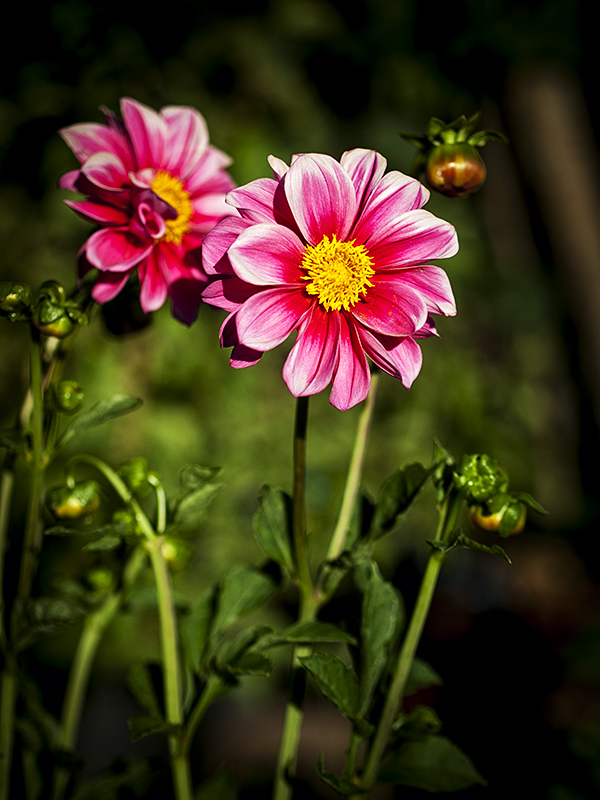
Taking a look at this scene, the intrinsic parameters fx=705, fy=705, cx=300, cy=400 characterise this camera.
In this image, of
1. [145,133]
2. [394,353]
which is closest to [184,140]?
[145,133]

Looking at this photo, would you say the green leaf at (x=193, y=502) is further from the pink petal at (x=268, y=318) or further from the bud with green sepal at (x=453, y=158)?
the bud with green sepal at (x=453, y=158)

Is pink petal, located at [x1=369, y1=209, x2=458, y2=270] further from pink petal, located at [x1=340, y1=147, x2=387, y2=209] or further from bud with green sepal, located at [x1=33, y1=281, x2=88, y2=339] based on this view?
bud with green sepal, located at [x1=33, y1=281, x2=88, y2=339]

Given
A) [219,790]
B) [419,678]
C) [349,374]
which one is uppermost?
[349,374]

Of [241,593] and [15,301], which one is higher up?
[15,301]

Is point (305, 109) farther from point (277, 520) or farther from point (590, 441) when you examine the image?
point (277, 520)

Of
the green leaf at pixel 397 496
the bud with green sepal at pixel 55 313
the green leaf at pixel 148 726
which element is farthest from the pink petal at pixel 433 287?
the green leaf at pixel 148 726

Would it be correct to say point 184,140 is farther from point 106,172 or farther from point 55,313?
point 55,313

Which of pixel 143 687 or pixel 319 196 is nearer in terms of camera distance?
→ pixel 319 196

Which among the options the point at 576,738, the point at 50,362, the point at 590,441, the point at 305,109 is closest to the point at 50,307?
the point at 50,362

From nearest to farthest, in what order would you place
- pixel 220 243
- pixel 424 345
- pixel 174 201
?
1. pixel 220 243
2. pixel 174 201
3. pixel 424 345
